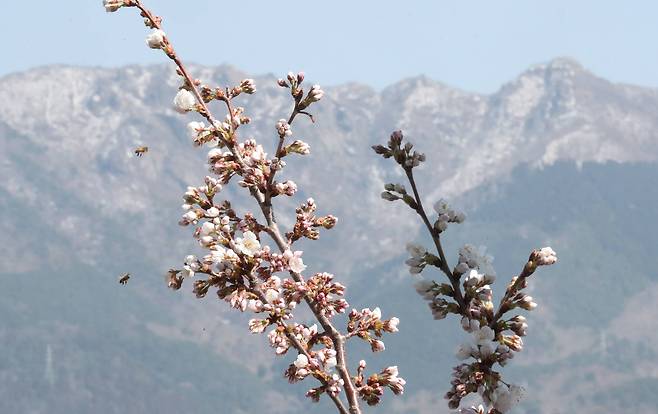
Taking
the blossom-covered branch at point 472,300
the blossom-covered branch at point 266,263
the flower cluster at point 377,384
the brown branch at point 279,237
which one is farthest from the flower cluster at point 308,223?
the blossom-covered branch at point 472,300

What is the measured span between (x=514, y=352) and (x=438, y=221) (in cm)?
74

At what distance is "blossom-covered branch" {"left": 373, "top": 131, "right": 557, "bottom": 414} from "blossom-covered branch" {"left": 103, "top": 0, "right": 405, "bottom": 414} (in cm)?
90

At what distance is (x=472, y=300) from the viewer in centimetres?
509

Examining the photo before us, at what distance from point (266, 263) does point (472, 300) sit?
5.11 feet

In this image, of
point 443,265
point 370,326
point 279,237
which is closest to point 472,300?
point 443,265

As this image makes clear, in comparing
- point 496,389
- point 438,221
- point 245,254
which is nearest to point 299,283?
point 245,254

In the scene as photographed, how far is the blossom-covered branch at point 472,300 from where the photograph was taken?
4.77m

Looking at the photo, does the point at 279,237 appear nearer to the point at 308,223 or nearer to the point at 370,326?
the point at 308,223

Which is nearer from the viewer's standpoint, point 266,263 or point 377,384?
point 377,384

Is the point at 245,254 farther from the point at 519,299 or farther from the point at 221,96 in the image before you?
the point at 519,299

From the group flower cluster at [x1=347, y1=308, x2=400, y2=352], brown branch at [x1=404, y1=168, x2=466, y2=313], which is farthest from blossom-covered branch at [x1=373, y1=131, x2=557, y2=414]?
flower cluster at [x1=347, y1=308, x2=400, y2=352]

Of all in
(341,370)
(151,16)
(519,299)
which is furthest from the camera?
(151,16)

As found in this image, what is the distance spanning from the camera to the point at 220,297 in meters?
5.93

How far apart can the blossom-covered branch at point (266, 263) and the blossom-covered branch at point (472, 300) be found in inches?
35.4
